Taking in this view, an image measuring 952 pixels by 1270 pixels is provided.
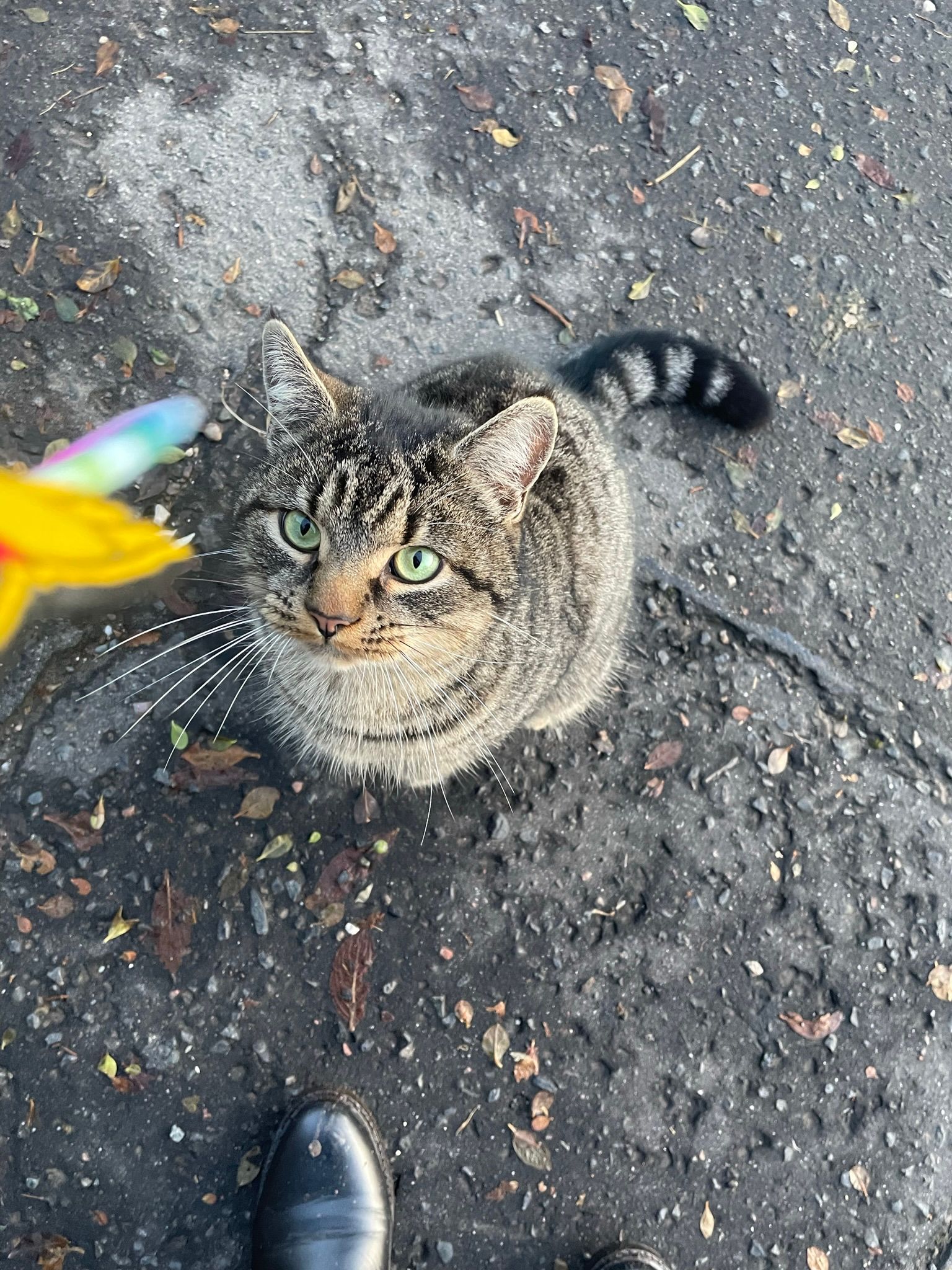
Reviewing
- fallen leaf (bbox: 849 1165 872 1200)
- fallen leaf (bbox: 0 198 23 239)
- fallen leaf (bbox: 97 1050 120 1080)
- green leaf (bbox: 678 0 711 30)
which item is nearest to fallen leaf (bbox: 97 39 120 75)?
fallen leaf (bbox: 0 198 23 239)

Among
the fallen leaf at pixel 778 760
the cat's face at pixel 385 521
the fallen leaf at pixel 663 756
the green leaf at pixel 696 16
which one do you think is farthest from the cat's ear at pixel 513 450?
the green leaf at pixel 696 16

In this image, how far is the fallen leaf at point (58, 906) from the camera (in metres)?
2.42

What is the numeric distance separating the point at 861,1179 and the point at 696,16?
15.1ft

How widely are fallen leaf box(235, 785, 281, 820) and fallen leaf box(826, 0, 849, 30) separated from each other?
14.1ft

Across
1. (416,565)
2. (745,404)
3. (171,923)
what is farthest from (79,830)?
(745,404)

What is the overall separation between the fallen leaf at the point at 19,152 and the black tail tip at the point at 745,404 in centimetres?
271

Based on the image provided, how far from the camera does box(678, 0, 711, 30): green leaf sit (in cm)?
394

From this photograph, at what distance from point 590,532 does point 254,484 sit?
93 centimetres

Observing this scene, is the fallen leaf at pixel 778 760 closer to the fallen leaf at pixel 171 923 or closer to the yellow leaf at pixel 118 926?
the fallen leaf at pixel 171 923

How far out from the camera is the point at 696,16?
13.0 feet

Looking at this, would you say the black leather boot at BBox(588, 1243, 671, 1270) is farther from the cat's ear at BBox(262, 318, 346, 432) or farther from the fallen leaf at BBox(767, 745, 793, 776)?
the cat's ear at BBox(262, 318, 346, 432)

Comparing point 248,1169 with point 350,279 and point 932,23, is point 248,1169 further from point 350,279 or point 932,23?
point 932,23

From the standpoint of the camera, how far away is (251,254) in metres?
3.28

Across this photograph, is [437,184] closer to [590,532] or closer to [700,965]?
[590,532]
